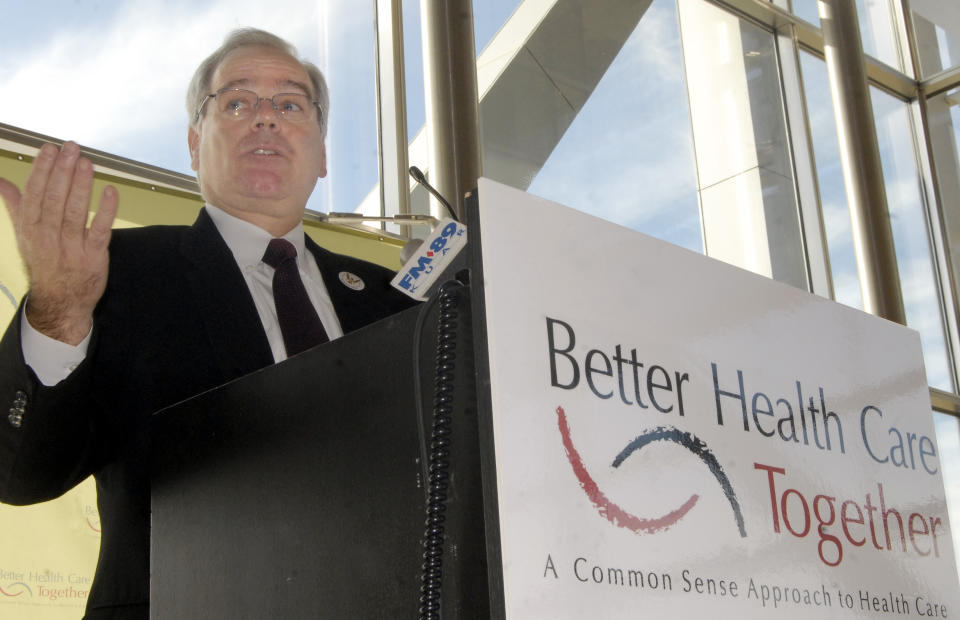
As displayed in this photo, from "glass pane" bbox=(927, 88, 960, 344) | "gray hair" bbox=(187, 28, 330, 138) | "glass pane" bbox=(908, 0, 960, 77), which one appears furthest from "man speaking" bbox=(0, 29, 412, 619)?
"glass pane" bbox=(908, 0, 960, 77)

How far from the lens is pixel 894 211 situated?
6.92m

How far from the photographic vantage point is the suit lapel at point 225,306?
117cm

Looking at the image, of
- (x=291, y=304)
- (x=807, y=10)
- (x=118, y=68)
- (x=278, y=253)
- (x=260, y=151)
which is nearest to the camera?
(x=291, y=304)

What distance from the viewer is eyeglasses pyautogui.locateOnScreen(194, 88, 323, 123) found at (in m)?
1.59

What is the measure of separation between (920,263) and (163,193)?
218 inches

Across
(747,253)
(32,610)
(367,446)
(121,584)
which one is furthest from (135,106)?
(747,253)

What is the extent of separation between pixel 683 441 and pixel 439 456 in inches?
8.5

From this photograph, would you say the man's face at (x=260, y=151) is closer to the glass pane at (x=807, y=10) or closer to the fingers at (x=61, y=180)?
the fingers at (x=61, y=180)

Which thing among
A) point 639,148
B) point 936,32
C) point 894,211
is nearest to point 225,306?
point 639,148

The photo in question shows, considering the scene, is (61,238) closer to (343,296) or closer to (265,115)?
(343,296)

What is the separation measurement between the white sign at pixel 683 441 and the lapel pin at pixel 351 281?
2.24 ft

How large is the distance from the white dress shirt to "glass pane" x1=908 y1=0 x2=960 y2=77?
6910 millimetres

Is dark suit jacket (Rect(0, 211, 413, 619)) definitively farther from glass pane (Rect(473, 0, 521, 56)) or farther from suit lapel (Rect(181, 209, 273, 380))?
glass pane (Rect(473, 0, 521, 56))

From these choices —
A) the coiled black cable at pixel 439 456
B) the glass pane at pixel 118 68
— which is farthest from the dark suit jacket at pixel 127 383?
the glass pane at pixel 118 68
